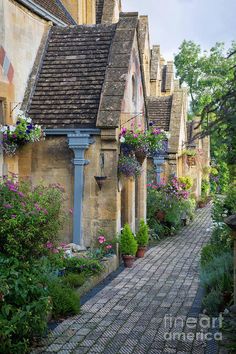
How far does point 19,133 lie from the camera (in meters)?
10.8

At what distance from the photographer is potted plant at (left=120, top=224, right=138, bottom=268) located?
12094mm

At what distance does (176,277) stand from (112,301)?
103 inches

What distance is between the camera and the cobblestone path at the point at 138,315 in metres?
6.56

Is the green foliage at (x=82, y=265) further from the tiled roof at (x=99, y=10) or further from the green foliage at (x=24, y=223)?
the tiled roof at (x=99, y=10)

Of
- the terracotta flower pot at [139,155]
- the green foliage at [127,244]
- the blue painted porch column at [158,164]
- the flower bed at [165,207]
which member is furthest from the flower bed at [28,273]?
the blue painted porch column at [158,164]

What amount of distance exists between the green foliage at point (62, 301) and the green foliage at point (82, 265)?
1.70 m

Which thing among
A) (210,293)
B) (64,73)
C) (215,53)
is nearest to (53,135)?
(64,73)

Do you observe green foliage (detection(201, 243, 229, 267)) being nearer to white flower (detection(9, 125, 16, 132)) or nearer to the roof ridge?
white flower (detection(9, 125, 16, 132))

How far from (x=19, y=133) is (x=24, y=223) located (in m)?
3.88

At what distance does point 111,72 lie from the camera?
12.2 m

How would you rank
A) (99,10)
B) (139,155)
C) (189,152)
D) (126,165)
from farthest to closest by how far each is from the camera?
(189,152)
(99,10)
(139,155)
(126,165)

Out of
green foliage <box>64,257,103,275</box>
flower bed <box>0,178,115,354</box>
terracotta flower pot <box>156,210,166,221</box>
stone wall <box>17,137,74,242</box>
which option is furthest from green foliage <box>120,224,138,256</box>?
terracotta flower pot <box>156,210,166,221</box>

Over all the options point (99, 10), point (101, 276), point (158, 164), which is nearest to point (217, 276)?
point (101, 276)

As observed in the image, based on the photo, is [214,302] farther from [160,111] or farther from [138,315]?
[160,111]
